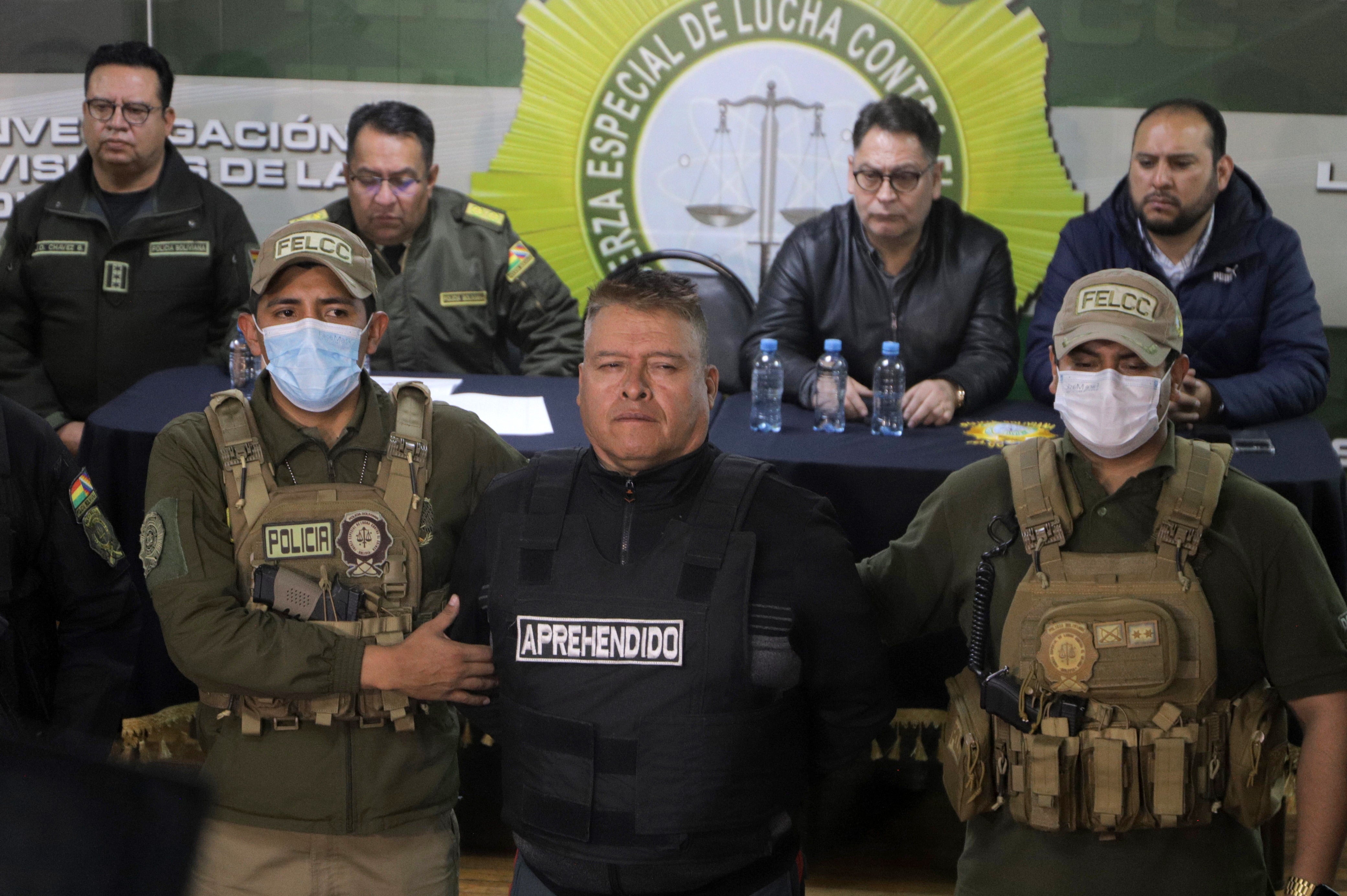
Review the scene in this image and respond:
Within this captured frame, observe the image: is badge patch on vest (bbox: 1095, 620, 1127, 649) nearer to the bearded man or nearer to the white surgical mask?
the white surgical mask

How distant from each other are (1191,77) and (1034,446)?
3.38m

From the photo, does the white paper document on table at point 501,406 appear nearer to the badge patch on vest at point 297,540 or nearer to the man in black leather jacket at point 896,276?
the man in black leather jacket at point 896,276

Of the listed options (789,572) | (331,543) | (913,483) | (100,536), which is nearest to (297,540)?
(331,543)

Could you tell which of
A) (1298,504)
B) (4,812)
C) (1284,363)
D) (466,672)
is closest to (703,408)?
(466,672)

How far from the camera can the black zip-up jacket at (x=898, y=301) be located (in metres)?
4.23

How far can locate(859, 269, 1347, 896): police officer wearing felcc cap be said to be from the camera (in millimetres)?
2088

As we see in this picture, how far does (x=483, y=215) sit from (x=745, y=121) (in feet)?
3.62

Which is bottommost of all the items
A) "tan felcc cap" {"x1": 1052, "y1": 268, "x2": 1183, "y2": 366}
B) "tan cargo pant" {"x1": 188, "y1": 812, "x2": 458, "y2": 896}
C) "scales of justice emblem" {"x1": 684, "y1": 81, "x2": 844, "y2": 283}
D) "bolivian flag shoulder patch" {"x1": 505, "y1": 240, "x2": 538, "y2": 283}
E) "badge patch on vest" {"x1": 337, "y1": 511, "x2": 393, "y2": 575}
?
"tan cargo pant" {"x1": 188, "y1": 812, "x2": 458, "y2": 896}

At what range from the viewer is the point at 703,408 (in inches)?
82.5

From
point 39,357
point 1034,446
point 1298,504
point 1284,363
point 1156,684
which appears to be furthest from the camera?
point 39,357

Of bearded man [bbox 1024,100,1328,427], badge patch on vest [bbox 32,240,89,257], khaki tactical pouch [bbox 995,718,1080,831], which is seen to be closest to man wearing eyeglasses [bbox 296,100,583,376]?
badge patch on vest [bbox 32,240,89,257]

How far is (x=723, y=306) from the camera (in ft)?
16.9

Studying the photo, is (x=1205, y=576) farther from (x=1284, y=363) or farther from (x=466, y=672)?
(x=1284, y=363)

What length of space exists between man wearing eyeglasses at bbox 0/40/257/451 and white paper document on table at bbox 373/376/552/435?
89 cm
